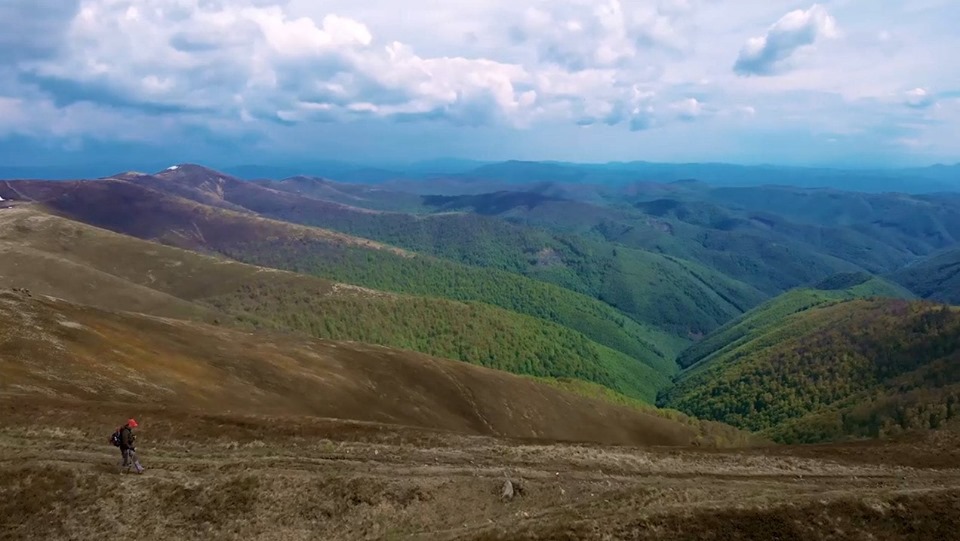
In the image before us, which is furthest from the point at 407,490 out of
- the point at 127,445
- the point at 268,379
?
the point at 268,379

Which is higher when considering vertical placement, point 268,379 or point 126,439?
point 126,439

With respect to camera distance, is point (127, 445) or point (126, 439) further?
point (127, 445)

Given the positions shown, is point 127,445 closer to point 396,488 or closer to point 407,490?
point 396,488

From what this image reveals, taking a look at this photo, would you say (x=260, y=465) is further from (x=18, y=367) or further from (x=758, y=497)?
(x=18, y=367)

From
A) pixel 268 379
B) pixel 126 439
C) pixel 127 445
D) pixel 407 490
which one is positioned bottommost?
pixel 268 379

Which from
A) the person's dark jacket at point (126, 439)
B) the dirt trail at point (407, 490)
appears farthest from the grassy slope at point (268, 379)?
the person's dark jacket at point (126, 439)

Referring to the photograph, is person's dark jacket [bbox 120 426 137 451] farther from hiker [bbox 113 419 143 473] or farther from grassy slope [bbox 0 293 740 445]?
grassy slope [bbox 0 293 740 445]

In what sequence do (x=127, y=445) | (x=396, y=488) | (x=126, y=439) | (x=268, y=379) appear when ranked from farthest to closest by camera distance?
(x=268, y=379), (x=396, y=488), (x=127, y=445), (x=126, y=439)

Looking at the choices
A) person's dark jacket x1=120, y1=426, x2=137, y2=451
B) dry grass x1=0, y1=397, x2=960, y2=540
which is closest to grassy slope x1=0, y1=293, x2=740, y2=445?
dry grass x1=0, y1=397, x2=960, y2=540
